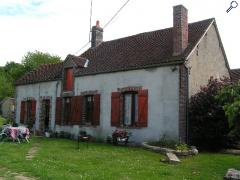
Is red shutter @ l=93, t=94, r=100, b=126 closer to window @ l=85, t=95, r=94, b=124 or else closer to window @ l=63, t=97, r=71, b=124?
window @ l=85, t=95, r=94, b=124

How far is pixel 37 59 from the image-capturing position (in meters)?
55.0

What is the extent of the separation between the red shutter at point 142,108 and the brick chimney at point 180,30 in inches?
101

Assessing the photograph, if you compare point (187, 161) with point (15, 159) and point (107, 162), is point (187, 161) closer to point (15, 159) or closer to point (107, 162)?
point (107, 162)

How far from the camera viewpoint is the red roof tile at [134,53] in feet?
61.9

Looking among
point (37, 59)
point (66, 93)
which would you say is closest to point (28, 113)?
point (66, 93)

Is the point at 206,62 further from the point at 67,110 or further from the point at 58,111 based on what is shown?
the point at 58,111

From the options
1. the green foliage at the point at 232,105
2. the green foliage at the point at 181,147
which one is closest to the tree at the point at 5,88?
the green foliage at the point at 181,147

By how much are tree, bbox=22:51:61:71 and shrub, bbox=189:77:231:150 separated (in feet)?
130

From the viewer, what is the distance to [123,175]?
385 inches

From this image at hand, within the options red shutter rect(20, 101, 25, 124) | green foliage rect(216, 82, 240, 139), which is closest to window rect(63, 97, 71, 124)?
red shutter rect(20, 101, 25, 124)

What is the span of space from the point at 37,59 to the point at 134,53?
36.5 meters

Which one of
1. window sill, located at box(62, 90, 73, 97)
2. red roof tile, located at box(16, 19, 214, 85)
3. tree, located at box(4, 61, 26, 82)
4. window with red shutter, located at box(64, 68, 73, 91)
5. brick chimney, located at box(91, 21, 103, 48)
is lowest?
window sill, located at box(62, 90, 73, 97)

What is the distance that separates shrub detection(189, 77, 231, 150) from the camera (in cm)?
1697

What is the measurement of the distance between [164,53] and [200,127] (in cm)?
430
